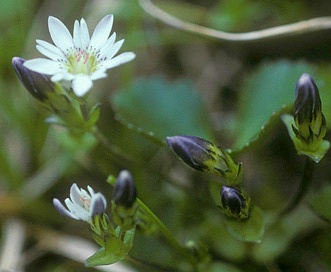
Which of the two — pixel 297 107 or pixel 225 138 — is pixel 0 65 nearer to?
pixel 225 138

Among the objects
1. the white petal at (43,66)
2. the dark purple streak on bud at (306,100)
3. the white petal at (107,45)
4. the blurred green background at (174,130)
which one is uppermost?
the white petal at (107,45)

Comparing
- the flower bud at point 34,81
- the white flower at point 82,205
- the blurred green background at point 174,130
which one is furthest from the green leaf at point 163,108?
the white flower at point 82,205

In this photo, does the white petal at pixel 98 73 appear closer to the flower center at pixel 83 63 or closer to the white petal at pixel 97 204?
the flower center at pixel 83 63

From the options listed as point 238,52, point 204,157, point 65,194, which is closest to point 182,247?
point 204,157

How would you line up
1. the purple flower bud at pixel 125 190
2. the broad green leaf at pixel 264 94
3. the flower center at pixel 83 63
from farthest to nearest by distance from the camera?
the broad green leaf at pixel 264 94
the flower center at pixel 83 63
the purple flower bud at pixel 125 190

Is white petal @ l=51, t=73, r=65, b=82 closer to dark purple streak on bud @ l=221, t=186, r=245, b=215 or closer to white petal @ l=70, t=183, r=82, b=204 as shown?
white petal @ l=70, t=183, r=82, b=204

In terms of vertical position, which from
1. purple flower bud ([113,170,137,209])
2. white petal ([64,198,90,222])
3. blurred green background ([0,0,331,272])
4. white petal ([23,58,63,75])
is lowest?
blurred green background ([0,0,331,272])

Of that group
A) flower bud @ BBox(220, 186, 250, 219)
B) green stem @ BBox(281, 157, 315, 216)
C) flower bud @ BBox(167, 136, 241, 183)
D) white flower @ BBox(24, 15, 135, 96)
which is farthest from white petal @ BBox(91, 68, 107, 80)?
green stem @ BBox(281, 157, 315, 216)

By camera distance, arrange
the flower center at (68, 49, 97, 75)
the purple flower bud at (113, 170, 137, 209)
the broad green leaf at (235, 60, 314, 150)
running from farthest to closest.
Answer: the broad green leaf at (235, 60, 314, 150)
the flower center at (68, 49, 97, 75)
the purple flower bud at (113, 170, 137, 209)
